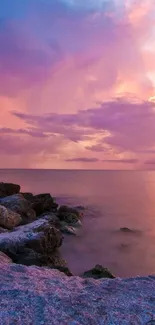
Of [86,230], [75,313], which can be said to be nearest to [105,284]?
[75,313]

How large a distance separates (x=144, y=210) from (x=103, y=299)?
31.1m

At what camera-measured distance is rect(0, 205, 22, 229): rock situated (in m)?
18.7

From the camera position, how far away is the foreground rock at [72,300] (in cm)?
655

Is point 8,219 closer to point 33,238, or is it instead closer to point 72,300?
point 33,238

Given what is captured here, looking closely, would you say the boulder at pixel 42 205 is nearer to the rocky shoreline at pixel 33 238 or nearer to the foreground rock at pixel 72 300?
the rocky shoreline at pixel 33 238

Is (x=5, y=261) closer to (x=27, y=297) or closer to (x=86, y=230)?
(x=27, y=297)

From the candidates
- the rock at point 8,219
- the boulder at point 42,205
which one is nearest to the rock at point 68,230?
the rock at point 8,219

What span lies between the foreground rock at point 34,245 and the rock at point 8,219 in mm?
2882

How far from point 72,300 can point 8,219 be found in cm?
1231

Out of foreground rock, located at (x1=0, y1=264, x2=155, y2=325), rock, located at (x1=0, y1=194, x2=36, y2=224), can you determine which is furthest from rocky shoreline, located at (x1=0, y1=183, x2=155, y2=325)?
rock, located at (x1=0, y1=194, x2=36, y2=224)

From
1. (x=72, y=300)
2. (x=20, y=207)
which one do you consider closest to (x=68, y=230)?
(x=20, y=207)

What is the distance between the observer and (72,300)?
7.45 m

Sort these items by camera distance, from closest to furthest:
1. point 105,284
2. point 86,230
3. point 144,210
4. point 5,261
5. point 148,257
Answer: point 105,284 → point 5,261 → point 148,257 → point 86,230 → point 144,210

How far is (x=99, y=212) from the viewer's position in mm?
34938
